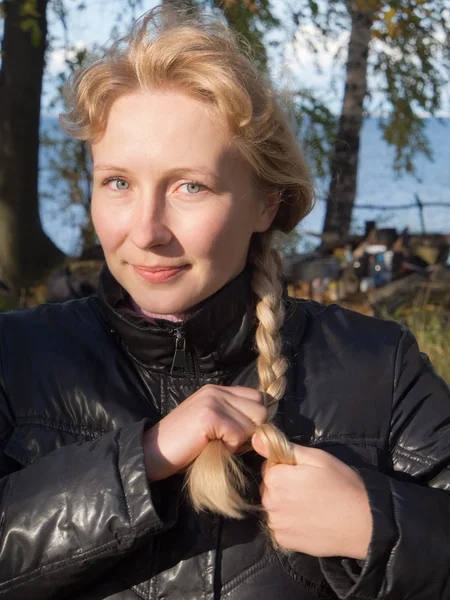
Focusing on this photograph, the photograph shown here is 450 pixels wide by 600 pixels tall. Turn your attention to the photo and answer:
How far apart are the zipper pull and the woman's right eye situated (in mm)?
350

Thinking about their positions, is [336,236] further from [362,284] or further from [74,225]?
[74,225]

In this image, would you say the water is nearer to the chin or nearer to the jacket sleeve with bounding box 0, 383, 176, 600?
the chin

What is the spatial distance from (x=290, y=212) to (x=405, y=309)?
429cm

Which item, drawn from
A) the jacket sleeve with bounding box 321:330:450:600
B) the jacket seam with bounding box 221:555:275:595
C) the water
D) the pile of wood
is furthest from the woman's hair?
the pile of wood

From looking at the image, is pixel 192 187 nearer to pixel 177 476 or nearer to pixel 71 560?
pixel 177 476

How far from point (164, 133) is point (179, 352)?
1.64 ft

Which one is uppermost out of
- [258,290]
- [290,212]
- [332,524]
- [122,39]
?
[122,39]

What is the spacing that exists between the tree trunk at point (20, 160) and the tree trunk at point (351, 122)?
3.32 m

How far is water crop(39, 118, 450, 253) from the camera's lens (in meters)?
10.2

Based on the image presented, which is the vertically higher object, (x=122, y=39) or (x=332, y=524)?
(x=122, y=39)

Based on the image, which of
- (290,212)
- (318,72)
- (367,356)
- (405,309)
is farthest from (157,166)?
(318,72)

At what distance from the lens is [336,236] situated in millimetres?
8797

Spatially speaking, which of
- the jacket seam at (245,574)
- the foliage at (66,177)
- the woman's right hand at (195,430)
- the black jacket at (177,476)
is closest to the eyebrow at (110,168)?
the black jacket at (177,476)

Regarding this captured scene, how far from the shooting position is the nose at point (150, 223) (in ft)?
6.08
